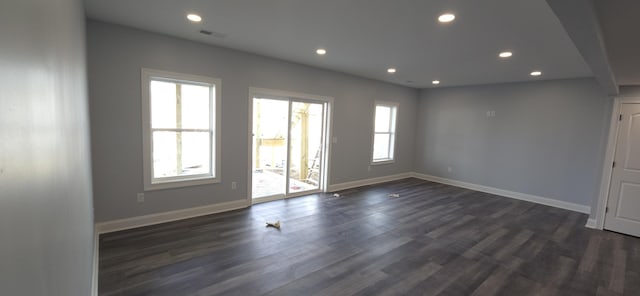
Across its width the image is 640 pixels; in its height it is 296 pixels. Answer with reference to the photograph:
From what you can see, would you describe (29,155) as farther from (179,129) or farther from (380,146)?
(380,146)

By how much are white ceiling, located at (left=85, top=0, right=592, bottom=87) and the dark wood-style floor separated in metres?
2.46

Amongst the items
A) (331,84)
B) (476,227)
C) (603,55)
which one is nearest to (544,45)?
(603,55)

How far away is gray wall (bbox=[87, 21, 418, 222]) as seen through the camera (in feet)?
10.8

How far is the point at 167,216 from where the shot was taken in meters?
3.88

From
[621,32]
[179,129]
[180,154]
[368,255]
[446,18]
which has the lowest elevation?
[368,255]

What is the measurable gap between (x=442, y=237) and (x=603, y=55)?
8.28 ft

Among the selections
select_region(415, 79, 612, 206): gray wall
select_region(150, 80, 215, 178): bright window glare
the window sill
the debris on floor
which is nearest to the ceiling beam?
select_region(415, 79, 612, 206): gray wall

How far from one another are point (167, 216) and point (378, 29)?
363 cm

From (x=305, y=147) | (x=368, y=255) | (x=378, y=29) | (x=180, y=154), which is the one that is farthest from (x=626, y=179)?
(x=180, y=154)

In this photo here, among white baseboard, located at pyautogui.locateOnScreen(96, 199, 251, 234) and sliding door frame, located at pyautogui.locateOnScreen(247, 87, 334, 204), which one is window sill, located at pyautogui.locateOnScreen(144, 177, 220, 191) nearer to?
white baseboard, located at pyautogui.locateOnScreen(96, 199, 251, 234)

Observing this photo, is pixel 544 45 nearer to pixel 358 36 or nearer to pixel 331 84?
pixel 358 36

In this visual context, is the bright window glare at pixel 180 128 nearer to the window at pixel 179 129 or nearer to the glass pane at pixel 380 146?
the window at pixel 179 129

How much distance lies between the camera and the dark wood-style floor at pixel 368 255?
2590 mm

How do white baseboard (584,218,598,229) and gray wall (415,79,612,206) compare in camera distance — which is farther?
gray wall (415,79,612,206)
